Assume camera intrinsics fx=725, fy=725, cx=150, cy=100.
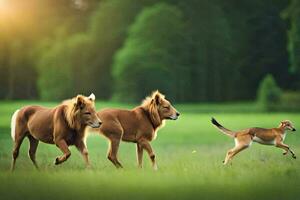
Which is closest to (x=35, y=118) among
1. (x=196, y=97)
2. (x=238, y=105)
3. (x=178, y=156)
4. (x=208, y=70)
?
(x=178, y=156)

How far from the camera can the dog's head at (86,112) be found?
600cm

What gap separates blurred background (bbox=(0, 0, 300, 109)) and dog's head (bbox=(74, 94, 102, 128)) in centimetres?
992

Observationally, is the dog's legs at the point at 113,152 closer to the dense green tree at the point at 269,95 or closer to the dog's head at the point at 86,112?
the dog's head at the point at 86,112

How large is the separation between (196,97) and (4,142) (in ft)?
32.7

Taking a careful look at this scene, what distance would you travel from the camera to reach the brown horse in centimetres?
602

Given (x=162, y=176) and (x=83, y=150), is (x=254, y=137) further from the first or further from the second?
(x=83, y=150)

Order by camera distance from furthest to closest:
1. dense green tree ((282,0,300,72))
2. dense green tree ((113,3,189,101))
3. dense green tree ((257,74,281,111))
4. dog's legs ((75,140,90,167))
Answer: dense green tree ((113,3,189,101)) → dense green tree ((282,0,300,72)) → dense green tree ((257,74,281,111)) → dog's legs ((75,140,90,167))

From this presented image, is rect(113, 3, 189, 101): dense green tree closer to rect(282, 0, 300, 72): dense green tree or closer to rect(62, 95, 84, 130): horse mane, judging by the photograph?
rect(282, 0, 300, 72): dense green tree

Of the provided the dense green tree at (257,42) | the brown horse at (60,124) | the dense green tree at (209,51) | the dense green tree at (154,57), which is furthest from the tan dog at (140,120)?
the dense green tree at (257,42)

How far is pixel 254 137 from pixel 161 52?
11.8 m

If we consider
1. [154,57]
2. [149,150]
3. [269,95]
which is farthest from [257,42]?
[149,150]

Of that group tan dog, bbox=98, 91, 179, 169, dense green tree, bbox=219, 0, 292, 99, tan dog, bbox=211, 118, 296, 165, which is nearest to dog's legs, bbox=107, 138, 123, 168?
tan dog, bbox=98, 91, 179, 169

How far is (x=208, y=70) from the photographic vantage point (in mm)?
18766

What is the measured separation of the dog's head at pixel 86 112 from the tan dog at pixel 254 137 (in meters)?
1.23
